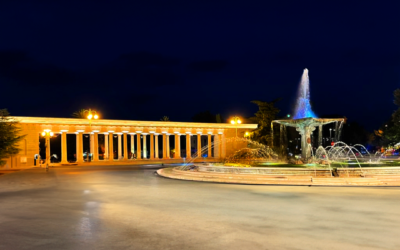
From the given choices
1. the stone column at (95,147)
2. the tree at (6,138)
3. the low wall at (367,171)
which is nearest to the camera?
the low wall at (367,171)

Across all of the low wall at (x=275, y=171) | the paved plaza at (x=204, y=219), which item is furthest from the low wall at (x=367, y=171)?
the paved plaza at (x=204, y=219)

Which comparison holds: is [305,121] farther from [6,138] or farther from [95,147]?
[95,147]

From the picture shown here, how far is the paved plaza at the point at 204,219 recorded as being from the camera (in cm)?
866

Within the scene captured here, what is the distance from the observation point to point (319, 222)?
1064cm

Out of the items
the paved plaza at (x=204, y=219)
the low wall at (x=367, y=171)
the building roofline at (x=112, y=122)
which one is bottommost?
the paved plaza at (x=204, y=219)

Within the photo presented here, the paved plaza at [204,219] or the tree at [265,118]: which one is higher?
the tree at [265,118]

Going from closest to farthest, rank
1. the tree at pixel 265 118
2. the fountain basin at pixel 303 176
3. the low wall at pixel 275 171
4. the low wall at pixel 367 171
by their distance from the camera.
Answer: the fountain basin at pixel 303 176, the low wall at pixel 367 171, the low wall at pixel 275 171, the tree at pixel 265 118

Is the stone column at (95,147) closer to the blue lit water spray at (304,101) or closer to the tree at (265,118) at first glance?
the tree at (265,118)

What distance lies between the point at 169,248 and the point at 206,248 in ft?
2.56

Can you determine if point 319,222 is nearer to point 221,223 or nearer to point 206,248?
point 221,223

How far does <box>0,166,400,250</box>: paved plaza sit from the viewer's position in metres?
8.66

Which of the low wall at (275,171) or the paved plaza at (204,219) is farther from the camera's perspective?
the low wall at (275,171)

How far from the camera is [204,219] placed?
1126 centimetres

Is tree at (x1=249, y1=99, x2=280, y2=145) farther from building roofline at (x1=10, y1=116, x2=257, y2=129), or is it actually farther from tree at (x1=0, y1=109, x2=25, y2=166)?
tree at (x1=0, y1=109, x2=25, y2=166)
